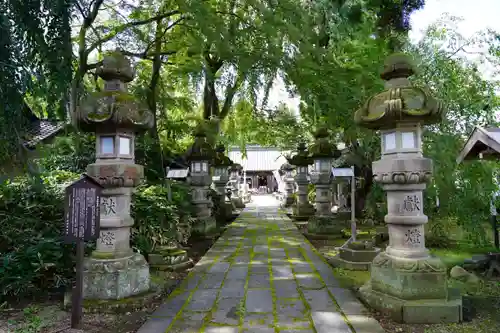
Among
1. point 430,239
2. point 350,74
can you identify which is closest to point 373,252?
point 430,239

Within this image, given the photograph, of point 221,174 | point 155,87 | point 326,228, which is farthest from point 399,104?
point 221,174

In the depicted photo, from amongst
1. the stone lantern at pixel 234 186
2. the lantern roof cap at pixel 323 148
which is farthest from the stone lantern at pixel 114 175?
the stone lantern at pixel 234 186

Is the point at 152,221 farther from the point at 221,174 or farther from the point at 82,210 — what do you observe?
the point at 221,174

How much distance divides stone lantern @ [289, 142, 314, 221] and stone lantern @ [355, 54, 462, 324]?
25.2 feet

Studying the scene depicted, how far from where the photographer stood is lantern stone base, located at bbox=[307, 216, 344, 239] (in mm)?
8625

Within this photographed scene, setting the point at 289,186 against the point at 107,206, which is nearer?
the point at 107,206

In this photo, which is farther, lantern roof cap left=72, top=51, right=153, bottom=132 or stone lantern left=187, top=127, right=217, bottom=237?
stone lantern left=187, top=127, right=217, bottom=237

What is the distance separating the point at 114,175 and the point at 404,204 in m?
3.36

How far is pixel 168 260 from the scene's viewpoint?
18.7 feet

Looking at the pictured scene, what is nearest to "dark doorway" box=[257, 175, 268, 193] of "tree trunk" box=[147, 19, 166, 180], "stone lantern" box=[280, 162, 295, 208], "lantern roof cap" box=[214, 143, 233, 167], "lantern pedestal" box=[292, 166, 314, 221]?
"stone lantern" box=[280, 162, 295, 208]

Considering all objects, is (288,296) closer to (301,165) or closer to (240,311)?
(240,311)

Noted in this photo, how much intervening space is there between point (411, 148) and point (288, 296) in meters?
2.28

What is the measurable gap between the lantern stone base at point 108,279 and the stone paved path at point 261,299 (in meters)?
0.49

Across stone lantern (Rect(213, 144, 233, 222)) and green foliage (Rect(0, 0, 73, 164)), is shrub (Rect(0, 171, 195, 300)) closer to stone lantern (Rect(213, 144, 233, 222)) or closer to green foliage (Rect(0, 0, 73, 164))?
green foliage (Rect(0, 0, 73, 164))
